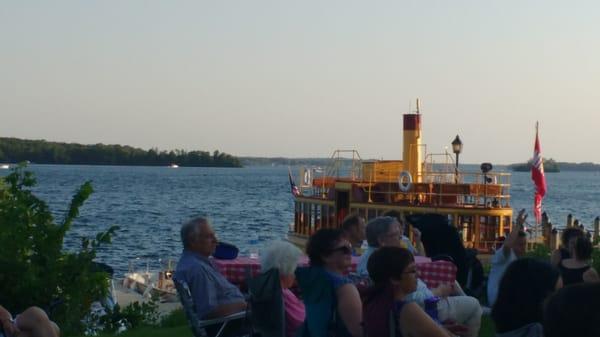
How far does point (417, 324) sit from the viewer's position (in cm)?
507

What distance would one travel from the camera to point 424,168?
27.9 meters

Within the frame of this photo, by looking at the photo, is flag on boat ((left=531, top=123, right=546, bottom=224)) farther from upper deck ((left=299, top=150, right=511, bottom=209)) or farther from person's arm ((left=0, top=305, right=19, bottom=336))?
person's arm ((left=0, top=305, right=19, bottom=336))

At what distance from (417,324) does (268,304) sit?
6.31 ft

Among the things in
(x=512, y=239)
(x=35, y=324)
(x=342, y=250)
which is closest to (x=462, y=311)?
(x=342, y=250)

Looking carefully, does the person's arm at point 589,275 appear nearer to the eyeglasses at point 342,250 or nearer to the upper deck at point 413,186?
the eyeglasses at point 342,250

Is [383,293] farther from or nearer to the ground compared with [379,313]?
farther from the ground

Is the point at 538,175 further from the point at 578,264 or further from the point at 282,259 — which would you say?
the point at 282,259

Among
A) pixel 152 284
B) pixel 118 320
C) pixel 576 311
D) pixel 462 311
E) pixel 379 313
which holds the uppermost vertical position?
pixel 576 311

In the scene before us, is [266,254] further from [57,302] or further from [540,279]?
[57,302]

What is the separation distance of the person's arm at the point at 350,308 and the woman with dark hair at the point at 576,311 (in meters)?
2.83

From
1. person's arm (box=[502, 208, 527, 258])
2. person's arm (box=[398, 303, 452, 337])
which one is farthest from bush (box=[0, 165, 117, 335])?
person's arm (box=[398, 303, 452, 337])

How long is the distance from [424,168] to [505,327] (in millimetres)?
23215

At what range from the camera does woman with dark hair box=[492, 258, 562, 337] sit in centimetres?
476

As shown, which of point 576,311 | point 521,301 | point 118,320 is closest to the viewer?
point 576,311
